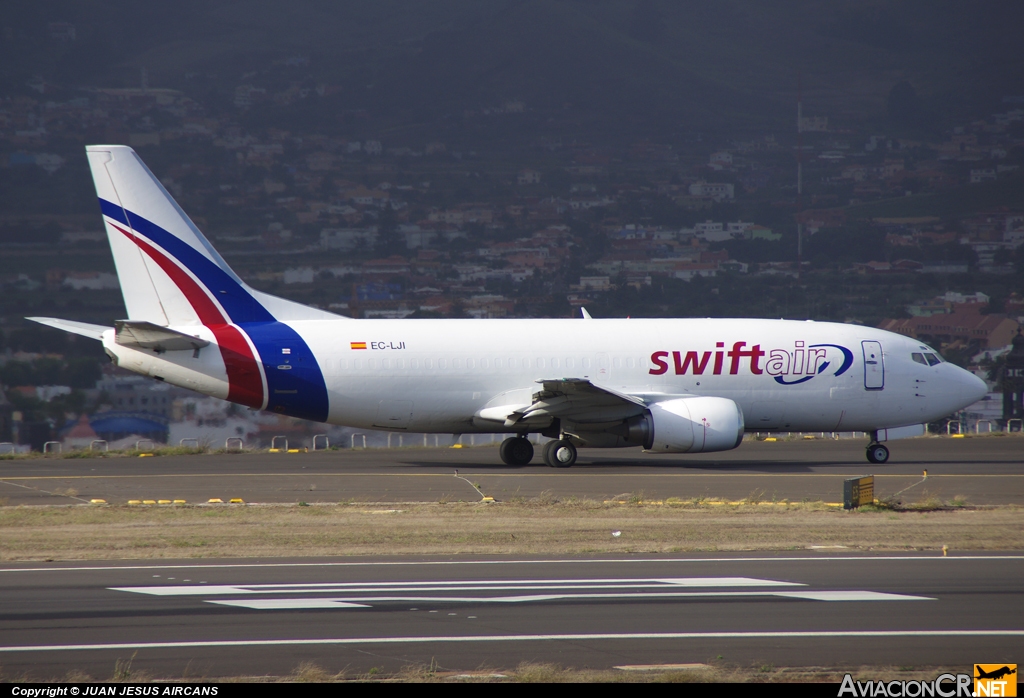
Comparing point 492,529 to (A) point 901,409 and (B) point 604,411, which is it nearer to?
(B) point 604,411

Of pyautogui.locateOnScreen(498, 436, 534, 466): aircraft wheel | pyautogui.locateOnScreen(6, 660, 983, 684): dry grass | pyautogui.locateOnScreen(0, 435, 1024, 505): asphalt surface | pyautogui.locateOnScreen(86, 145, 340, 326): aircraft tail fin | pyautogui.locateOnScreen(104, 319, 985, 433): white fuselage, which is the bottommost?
pyautogui.locateOnScreen(6, 660, 983, 684): dry grass

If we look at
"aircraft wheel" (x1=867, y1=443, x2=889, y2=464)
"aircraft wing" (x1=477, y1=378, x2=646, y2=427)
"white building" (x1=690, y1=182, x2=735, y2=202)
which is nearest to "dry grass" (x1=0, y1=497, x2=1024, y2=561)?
"aircraft wing" (x1=477, y1=378, x2=646, y2=427)

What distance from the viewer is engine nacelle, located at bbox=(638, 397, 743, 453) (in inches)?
1120

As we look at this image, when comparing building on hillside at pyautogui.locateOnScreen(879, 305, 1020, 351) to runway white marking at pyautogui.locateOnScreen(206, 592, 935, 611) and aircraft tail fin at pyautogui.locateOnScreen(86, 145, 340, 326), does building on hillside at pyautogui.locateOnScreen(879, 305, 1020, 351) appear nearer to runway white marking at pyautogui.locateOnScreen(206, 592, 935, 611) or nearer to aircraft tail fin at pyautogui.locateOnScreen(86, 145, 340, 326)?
aircraft tail fin at pyautogui.locateOnScreen(86, 145, 340, 326)

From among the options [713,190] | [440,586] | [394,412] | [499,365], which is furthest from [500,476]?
[713,190]

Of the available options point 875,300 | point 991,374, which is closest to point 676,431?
point 991,374

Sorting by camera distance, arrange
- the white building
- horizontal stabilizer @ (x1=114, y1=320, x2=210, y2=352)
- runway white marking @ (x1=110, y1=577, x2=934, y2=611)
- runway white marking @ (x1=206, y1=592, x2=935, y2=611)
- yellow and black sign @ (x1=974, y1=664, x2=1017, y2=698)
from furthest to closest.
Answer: the white building
horizontal stabilizer @ (x1=114, y1=320, x2=210, y2=352)
runway white marking @ (x1=110, y1=577, x2=934, y2=611)
runway white marking @ (x1=206, y1=592, x2=935, y2=611)
yellow and black sign @ (x1=974, y1=664, x2=1017, y2=698)

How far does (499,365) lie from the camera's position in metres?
30.1

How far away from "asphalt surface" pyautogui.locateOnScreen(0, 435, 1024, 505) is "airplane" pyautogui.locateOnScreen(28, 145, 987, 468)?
48.8 inches

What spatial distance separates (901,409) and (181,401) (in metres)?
61.5

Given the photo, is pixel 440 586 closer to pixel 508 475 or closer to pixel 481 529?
pixel 481 529

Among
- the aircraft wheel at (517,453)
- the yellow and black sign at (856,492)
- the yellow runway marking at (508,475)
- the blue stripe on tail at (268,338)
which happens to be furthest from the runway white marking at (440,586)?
the aircraft wheel at (517,453)

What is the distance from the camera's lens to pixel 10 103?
160000 millimetres

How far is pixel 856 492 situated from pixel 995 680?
40.4ft
